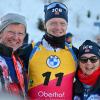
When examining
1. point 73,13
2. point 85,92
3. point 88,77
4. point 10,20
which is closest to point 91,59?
point 88,77

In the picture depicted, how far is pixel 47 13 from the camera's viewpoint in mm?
4332

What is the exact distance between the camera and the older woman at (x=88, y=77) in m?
4.02

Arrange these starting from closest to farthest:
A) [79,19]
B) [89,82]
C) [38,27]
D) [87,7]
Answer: [89,82] < [38,27] < [79,19] < [87,7]

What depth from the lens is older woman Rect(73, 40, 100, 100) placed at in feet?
13.2

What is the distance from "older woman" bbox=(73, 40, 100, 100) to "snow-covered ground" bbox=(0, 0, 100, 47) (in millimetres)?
19558

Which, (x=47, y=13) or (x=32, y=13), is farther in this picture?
(x=32, y=13)

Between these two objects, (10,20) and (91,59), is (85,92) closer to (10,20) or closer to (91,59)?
(91,59)

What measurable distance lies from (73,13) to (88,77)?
Result: 88.2ft

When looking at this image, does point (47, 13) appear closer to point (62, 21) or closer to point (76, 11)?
point (62, 21)

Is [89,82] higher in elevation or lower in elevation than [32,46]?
lower

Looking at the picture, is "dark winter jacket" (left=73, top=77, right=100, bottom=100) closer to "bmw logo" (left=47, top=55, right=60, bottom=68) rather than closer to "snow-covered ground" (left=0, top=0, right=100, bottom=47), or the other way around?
"bmw logo" (left=47, top=55, right=60, bottom=68)

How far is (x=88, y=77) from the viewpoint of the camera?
4.05 meters

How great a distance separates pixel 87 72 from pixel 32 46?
2.05 ft

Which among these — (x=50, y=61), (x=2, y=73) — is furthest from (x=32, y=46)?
(x=2, y=73)
